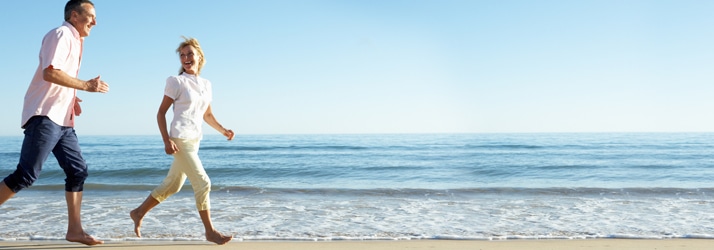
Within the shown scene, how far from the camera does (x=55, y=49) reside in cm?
336

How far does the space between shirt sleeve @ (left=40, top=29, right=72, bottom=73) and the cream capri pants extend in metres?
0.81

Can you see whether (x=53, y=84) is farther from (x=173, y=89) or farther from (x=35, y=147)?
(x=173, y=89)

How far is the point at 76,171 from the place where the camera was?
3.78 metres

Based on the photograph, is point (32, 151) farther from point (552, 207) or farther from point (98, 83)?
point (552, 207)

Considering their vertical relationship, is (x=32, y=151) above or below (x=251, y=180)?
above

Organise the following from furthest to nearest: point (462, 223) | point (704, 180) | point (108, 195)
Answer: point (704, 180) < point (108, 195) < point (462, 223)

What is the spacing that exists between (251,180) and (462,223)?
848cm

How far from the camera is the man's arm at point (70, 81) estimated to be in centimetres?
329

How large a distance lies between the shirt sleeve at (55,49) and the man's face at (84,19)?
19 cm

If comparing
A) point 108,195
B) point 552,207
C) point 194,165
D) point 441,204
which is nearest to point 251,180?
point 108,195

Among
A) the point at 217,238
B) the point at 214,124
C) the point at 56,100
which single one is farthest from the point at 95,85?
the point at 217,238

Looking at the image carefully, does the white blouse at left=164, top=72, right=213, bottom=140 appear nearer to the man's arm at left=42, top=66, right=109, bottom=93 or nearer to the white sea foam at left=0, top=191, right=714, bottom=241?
the man's arm at left=42, top=66, right=109, bottom=93

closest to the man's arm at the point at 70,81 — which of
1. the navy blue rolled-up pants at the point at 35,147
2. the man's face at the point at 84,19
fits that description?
the navy blue rolled-up pants at the point at 35,147

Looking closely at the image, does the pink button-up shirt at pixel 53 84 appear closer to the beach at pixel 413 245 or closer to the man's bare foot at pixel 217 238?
the beach at pixel 413 245
